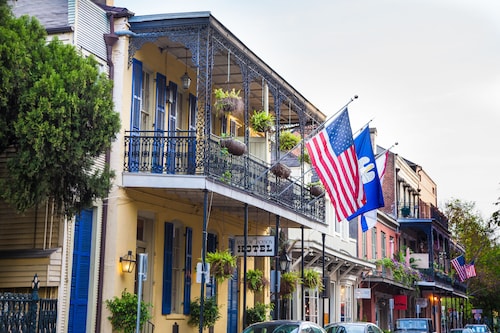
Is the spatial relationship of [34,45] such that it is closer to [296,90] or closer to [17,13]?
[17,13]

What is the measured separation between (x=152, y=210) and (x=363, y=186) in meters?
6.18

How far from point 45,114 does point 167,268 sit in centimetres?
791

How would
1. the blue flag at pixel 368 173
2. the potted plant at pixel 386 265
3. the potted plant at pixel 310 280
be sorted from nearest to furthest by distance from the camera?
the blue flag at pixel 368 173 < the potted plant at pixel 310 280 < the potted plant at pixel 386 265

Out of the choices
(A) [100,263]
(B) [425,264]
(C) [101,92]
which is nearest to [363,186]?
(A) [100,263]

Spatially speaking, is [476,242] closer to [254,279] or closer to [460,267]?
[460,267]

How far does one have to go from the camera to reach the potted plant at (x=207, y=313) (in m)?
20.8

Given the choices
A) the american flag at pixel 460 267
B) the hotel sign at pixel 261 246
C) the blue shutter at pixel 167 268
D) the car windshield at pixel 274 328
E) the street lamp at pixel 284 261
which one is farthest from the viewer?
the american flag at pixel 460 267

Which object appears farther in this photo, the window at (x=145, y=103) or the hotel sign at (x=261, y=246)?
the hotel sign at (x=261, y=246)

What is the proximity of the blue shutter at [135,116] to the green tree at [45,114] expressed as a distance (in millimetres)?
3705

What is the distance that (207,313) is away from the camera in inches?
820

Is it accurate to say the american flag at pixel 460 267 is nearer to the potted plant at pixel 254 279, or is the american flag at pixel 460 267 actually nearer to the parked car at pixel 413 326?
the parked car at pixel 413 326

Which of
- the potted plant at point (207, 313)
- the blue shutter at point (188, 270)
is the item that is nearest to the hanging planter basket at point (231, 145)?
the blue shutter at point (188, 270)

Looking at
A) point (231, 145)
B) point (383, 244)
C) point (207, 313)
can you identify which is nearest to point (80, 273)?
point (231, 145)

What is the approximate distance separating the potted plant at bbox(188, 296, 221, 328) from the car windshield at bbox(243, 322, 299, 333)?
12.2 ft
